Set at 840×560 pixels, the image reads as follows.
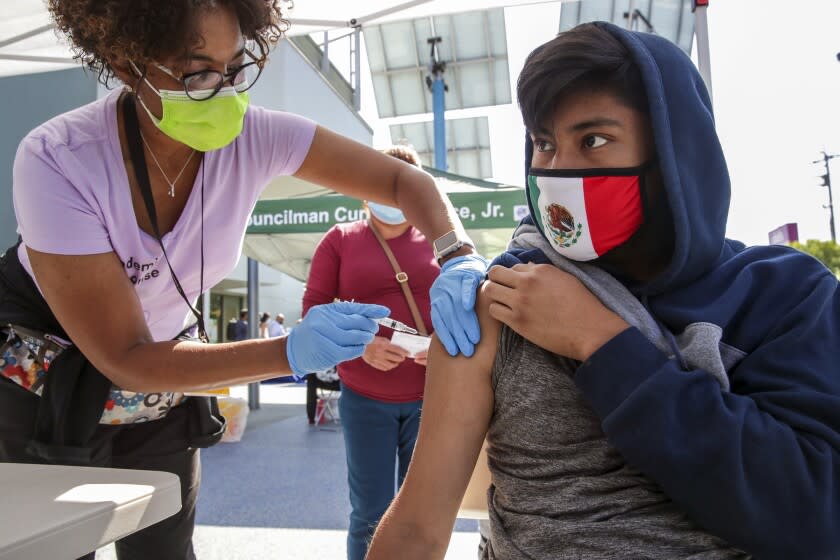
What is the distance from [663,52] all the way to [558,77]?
7.6 inches

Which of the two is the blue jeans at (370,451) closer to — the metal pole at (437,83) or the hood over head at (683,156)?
the hood over head at (683,156)

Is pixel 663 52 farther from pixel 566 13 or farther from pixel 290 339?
pixel 566 13

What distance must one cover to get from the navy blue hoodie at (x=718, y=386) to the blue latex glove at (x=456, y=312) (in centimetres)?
21

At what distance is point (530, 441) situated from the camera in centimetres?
94

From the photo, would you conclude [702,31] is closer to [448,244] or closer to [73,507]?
[448,244]

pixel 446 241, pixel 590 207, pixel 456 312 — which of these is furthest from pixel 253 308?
pixel 590 207

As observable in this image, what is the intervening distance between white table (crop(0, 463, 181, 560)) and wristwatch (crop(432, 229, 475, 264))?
861 millimetres

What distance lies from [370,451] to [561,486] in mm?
1333

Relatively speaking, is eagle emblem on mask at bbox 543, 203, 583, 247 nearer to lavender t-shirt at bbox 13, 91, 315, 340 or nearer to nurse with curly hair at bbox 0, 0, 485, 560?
nurse with curly hair at bbox 0, 0, 485, 560

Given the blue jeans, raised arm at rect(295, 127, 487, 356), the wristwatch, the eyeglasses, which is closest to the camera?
the eyeglasses

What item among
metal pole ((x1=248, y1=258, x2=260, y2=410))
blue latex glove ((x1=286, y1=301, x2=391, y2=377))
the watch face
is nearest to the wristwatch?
the watch face

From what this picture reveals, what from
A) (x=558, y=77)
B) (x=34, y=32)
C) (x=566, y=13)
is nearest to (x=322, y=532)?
(x=558, y=77)

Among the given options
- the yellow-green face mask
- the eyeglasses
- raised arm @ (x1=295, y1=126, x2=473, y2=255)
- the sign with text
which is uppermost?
the sign with text

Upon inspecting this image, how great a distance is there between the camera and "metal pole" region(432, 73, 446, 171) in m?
8.41
